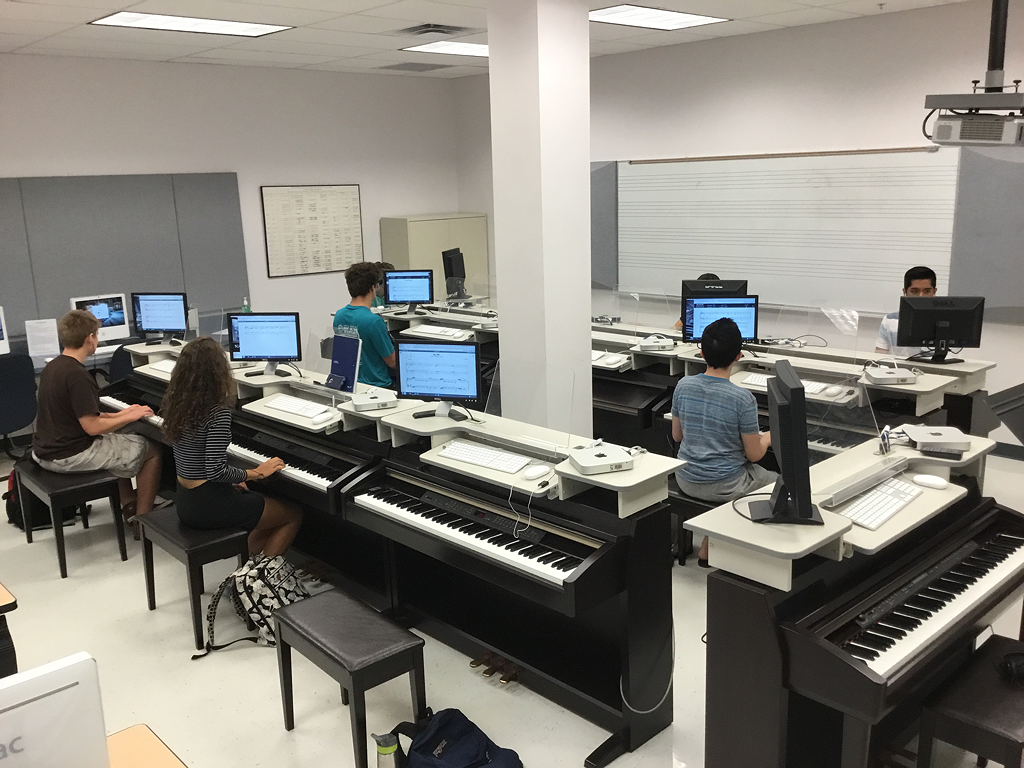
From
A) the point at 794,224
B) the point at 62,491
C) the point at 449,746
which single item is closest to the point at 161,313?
the point at 62,491

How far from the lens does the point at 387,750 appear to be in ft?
8.11

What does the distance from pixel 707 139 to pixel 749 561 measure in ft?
17.9

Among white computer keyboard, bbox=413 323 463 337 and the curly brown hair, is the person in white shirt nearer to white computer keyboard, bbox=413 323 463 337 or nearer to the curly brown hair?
white computer keyboard, bbox=413 323 463 337

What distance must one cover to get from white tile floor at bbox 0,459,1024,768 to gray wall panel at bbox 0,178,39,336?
2.75 meters

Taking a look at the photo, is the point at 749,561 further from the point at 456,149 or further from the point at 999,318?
the point at 456,149

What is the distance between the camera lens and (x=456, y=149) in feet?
30.5

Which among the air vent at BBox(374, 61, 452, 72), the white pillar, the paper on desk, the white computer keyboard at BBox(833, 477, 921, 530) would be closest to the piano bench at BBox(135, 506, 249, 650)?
the white pillar

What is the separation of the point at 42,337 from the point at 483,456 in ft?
15.1

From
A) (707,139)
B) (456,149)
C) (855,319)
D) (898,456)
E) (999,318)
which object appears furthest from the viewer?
(456,149)

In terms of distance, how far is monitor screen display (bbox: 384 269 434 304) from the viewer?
700cm

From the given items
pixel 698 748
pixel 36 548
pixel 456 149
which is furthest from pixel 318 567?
pixel 456 149

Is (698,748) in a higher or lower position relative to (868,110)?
lower

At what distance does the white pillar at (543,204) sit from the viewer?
13.5 feet

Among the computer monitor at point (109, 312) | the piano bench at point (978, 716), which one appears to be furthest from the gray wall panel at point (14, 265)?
the piano bench at point (978, 716)
